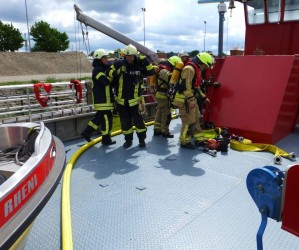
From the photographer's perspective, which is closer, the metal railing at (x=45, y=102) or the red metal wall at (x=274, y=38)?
the metal railing at (x=45, y=102)

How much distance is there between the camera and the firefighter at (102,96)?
5055 mm

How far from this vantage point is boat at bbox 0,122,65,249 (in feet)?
5.77

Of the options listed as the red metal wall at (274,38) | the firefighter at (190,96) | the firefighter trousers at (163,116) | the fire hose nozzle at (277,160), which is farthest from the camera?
the red metal wall at (274,38)

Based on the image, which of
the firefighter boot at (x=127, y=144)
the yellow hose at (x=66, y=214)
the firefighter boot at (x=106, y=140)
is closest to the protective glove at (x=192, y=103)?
the firefighter boot at (x=127, y=144)

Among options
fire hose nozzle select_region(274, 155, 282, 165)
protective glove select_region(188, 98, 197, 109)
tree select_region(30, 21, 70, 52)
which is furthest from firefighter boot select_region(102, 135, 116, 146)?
tree select_region(30, 21, 70, 52)

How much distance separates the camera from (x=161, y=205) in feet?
10.6

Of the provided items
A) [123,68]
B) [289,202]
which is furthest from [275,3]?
[289,202]

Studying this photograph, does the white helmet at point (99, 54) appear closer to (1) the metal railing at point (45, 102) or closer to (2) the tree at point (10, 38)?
(1) the metal railing at point (45, 102)

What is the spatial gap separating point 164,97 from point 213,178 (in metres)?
2.24

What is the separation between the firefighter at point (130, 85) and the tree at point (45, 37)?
43.9 metres

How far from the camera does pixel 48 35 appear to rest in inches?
1780

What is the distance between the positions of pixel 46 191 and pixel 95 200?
1245 mm

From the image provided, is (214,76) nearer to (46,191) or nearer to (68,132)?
(68,132)

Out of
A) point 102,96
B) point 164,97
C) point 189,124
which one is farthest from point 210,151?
point 102,96
